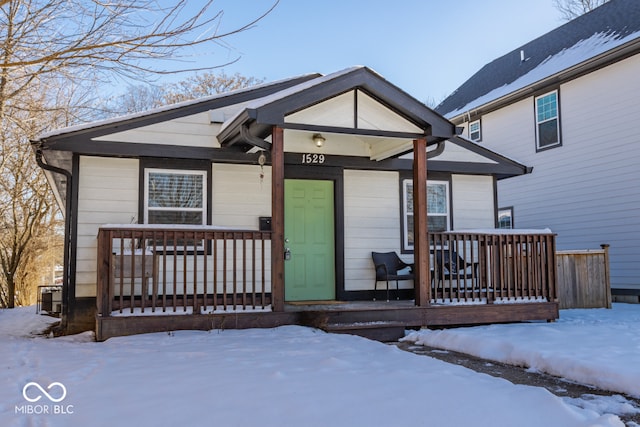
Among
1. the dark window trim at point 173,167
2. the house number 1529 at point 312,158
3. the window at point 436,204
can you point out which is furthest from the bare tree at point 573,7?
the dark window trim at point 173,167

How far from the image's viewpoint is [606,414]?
3080 mm

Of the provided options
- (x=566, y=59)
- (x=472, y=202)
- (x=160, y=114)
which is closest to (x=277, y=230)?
(x=160, y=114)

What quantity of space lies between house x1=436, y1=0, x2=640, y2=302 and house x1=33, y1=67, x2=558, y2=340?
2.87 meters

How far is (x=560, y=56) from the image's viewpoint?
12.4 m

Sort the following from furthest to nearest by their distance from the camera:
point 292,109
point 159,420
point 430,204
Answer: point 430,204 → point 292,109 → point 159,420

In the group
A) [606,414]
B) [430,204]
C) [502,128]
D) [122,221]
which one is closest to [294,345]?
[606,414]

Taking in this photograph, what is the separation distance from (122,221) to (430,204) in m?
4.71

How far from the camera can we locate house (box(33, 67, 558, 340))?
6.13 m

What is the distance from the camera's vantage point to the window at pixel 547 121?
11.9 metres

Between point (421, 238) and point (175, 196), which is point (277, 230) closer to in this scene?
point (421, 238)

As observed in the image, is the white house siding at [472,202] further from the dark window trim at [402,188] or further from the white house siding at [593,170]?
the white house siding at [593,170]

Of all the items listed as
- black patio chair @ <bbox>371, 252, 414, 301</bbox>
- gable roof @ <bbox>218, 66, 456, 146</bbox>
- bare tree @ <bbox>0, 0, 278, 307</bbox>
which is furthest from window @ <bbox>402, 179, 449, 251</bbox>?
bare tree @ <bbox>0, 0, 278, 307</bbox>

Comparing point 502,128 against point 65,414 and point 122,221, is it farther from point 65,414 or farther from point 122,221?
point 65,414

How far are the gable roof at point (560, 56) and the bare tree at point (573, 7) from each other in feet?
15.2
